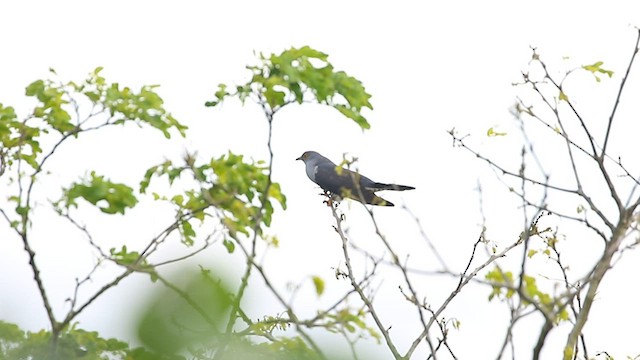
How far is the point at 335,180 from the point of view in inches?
399

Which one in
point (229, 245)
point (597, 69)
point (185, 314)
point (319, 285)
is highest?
point (597, 69)

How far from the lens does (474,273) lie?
279 inches

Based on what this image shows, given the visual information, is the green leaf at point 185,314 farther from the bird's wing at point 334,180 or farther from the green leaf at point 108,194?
the bird's wing at point 334,180

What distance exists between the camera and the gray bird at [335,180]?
924cm

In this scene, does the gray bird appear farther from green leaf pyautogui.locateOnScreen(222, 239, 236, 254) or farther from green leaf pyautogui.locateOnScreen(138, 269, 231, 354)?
green leaf pyautogui.locateOnScreen(138, 269, 231, 354)

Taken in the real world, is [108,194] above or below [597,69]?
below

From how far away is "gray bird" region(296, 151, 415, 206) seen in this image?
9.24 m

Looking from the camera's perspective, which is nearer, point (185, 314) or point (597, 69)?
point (185, 314)

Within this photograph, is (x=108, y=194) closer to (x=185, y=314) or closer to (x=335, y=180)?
(x=185, y=314)

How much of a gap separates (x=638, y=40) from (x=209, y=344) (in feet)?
16.6

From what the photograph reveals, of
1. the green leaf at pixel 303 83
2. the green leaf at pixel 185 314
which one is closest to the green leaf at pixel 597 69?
the green leaf at pixel 303 83

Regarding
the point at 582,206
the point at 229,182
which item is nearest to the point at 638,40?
the point at 582,206

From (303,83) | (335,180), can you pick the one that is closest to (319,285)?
(303,83)

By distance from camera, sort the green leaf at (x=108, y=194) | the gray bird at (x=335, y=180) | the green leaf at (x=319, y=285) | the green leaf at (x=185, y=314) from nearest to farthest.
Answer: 1. the green leaf at (x=185, y=314)
2. the green leaf at (x=319, y=285)
3. the green leaf at (x=108, y=194)
4. the gray bird at (x=335, y=180)
